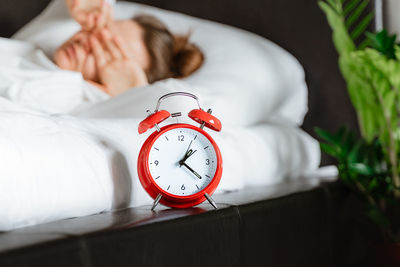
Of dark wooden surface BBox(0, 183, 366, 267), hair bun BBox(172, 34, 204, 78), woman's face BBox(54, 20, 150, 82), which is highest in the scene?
woman's face BBox(54, 20, 150, 82)

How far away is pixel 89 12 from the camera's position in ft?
5.53

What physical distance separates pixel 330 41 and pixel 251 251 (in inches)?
49.5

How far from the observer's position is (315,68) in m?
2.09

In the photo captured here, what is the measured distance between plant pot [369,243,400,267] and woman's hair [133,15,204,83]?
748 millimetres

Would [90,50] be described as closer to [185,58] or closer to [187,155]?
[185,58]

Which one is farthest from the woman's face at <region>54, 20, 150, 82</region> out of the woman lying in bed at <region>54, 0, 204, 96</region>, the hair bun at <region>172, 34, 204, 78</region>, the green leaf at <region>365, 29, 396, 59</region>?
the green leaf at <region>365, 29, 396, 59</region>

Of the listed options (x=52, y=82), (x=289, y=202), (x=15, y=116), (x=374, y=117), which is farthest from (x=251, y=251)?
(x=374, y=117)

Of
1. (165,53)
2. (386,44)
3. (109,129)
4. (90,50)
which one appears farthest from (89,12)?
(386,44)

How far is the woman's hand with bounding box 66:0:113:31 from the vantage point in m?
1.68

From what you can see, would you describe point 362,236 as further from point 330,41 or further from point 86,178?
point 86,178

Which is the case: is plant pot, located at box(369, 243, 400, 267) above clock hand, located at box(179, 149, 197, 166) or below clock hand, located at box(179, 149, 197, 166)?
below

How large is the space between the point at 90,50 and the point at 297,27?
2.67 ft

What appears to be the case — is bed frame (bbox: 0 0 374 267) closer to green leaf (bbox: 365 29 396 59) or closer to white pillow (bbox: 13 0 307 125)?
white pillow (bbox: 13 0 307 125)

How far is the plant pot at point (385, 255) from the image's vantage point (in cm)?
159
